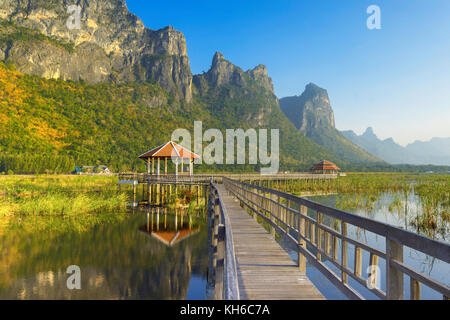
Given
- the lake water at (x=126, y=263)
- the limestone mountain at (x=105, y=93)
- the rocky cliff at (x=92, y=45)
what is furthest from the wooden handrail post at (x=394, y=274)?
the rocky cliff at (x=92, y=45)

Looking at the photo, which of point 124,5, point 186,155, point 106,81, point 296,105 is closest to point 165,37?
point 124,5

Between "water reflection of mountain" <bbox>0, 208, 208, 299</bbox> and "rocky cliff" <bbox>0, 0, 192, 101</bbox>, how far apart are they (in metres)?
90.2

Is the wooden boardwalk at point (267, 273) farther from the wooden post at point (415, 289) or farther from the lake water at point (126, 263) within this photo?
the lake water at point (126, 263)

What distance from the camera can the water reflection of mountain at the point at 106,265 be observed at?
11141mm

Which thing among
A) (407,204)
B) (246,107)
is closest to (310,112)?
(246,107)

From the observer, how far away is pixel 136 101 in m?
97.6

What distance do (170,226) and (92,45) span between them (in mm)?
112283

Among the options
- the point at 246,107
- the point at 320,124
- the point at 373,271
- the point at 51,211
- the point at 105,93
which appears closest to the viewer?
the point at 373,271

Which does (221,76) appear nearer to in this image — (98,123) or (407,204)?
(98,123)

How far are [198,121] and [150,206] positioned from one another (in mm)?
79968

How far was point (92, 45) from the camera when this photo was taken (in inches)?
4343

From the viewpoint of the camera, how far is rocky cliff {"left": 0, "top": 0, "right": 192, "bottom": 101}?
8956 centimetres
